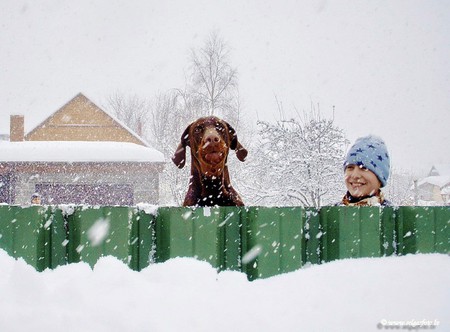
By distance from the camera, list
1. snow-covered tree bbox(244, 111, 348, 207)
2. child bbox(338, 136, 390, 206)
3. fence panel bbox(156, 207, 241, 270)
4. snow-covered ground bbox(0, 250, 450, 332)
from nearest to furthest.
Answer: snow-covered ground bbox(0, 250, 450, 332) → fence panel bbox(156, 207, 241, 270) → child bbox(338, 136, 390, 206) → snow-covered tree bbox(244, 111, 348, 207)

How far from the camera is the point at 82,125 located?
19516 mm

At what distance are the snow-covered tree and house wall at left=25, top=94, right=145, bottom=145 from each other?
9.46 meters

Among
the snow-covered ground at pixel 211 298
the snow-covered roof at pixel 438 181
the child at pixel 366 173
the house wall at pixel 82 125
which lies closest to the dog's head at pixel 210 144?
the child at pixel 366 173

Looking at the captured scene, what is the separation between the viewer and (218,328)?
2.03 metres

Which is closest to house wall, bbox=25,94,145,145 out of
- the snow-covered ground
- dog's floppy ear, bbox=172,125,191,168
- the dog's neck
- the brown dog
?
dog's floppy ear, bbox=172,125,191,168

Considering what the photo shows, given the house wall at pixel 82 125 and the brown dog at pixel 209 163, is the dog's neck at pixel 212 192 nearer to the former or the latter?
the brown dog at pixel 209 163

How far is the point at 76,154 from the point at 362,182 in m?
12.6

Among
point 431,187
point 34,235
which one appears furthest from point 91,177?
point 431,187

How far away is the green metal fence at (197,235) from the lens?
242cm

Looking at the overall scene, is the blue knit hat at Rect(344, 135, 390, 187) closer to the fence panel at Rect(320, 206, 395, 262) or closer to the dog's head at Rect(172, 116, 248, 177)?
the dog's head at Rect(172, 116, 248, 177)

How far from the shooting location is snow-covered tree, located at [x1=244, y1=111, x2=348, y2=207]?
1042cm

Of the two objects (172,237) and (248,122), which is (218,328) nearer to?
(172,237)

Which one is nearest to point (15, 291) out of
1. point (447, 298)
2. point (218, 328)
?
point (218, 328)

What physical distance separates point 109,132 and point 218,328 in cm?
1857
